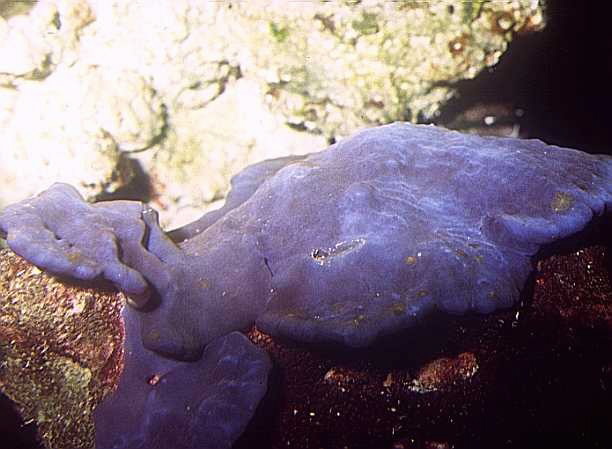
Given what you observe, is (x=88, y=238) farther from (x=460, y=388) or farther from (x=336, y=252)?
(x=460, y=388)

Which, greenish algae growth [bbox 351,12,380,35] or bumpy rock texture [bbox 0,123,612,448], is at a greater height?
greenish algae growth [bbox 351,12,380,35]

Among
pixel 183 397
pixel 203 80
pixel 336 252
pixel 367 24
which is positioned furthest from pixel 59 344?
pixel 367 24

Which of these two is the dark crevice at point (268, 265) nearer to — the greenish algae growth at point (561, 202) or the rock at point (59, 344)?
the rock at point (59, 344)

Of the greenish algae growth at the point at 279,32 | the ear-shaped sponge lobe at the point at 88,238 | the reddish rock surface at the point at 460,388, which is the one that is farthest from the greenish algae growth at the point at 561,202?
the greenish algae growth at the point at 279,32

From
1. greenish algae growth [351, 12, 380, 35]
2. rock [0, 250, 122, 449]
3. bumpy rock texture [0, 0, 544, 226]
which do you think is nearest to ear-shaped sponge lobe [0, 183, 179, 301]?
rock [0, 250, 122, 449]

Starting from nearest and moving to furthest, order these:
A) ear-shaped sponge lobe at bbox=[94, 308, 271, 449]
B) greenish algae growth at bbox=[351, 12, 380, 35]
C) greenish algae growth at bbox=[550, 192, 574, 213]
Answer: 1. ear-shaped sponge lobe at bbox=[94, 308, 271, 449]
2. greenish algae growth at bbox=[550, 192, 574, 213]
3. greenish algae growth at bbox=[351, 12, 380, 35]

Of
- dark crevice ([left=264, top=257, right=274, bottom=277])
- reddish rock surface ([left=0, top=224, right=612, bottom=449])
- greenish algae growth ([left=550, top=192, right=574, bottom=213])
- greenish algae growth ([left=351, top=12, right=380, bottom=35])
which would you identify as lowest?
reddish rock surface ([left=0, top=224, right=612, bottom=449])

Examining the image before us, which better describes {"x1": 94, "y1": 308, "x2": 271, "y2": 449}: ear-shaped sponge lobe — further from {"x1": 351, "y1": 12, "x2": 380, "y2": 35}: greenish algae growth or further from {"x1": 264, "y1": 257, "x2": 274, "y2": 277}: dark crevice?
{"x1": 351, "y1": 12, "x2": 380, "y2": 35}: greenish algae growth

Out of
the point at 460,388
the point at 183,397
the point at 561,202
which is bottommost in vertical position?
the point at 460,388

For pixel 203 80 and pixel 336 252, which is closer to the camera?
pixel 336 252

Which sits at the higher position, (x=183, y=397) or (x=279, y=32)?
(x=279, y=32)
